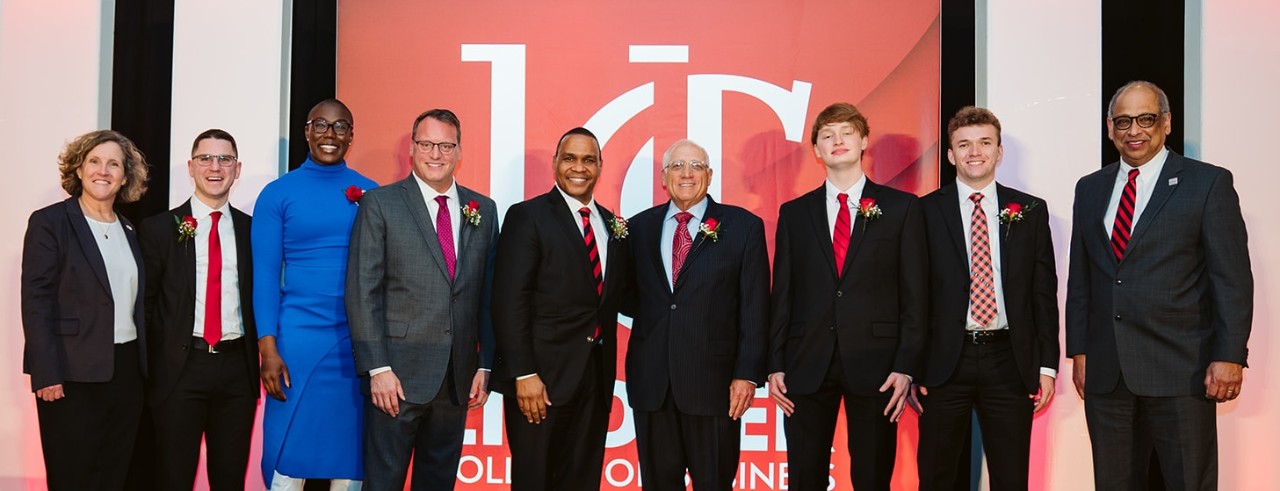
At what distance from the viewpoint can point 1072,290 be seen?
11.9 feet

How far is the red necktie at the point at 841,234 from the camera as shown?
11.5 feet

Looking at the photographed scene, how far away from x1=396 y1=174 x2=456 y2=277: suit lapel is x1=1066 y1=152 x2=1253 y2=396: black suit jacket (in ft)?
7.93

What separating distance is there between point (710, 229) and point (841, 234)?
1.62 ft

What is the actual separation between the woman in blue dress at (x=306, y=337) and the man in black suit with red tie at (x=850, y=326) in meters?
1.67

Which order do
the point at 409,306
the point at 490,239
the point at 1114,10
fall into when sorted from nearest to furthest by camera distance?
the point at 409,306
the point at 490,239
the point at 1114,10

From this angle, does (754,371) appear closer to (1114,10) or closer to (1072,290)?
(1072,290)

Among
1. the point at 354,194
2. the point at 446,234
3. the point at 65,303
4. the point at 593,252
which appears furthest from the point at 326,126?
the point at 593,252

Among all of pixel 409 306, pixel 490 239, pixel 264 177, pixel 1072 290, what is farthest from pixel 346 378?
pixel 1072 290

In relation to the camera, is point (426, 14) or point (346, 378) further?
point (426, 14)

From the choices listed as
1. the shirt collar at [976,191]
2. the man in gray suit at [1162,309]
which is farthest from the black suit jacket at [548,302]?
the man in gray suit at [1162,309]

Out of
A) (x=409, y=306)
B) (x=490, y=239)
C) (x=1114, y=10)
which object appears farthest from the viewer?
(x=1114, y=10)

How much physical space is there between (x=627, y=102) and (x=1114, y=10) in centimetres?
237

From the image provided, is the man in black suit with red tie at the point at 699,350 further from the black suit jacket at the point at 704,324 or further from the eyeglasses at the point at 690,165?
the eyeglasses at the point at 690,165

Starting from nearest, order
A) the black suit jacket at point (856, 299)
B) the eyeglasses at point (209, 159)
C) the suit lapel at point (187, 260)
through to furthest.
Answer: the black suit jacket at point (856, 299) → the suit lapel at point (187, 260) → the eyeglasses at point (209, 159)
